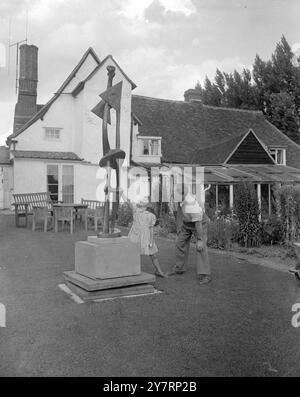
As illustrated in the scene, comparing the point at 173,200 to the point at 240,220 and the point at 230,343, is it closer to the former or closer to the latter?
the point at 240,220

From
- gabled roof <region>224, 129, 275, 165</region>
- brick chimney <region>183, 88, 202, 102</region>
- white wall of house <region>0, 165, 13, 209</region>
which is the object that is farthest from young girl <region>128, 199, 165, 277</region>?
brick chimney <region>183, 88, 202, 102</region>

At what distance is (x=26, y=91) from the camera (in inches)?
1005

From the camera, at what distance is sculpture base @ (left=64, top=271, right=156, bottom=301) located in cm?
612

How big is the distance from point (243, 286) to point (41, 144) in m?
17.8

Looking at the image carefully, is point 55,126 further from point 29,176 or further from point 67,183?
point 29,176

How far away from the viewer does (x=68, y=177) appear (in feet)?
72.5

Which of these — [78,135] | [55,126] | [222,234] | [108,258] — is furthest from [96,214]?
[55,126]

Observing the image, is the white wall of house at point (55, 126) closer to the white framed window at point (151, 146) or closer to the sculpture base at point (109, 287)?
the white framed window at point (151, 146)

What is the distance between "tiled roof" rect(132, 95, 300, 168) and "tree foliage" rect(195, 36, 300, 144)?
2.67 metres

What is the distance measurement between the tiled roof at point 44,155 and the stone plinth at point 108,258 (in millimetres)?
15163

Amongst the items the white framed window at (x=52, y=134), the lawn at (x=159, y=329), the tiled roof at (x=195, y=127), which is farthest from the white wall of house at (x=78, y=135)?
the lawn at (x=159, y=329)

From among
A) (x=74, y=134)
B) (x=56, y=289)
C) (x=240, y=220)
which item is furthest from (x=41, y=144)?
(x=56, y=289)

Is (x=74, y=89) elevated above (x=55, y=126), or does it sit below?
above

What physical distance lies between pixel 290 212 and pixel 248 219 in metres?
1.23
